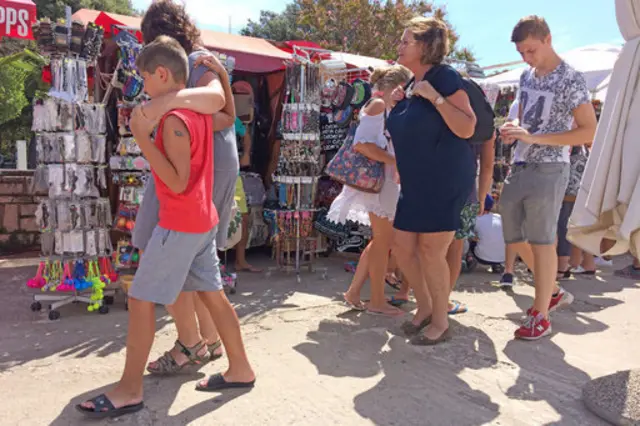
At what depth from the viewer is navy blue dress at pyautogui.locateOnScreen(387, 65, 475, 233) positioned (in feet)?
10.3

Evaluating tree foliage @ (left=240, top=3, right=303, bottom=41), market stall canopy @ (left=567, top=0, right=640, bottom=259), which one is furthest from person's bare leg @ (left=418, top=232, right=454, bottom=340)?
tree foliage @ (left=240, top=3, right=303, bottom=41)

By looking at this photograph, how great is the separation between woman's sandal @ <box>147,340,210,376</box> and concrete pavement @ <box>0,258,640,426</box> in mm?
50

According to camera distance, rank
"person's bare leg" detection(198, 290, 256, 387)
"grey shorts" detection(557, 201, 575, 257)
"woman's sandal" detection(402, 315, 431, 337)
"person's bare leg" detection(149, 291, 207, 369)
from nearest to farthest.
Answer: "person's bare leg" detection(198, 290, 256, 387) → "person's bare leg" detection(149, 291, 207, 369) → "woman's sandal" detection(402, 315, 431, 337) → "grey shorts" detection(557, 201, 575, 257)

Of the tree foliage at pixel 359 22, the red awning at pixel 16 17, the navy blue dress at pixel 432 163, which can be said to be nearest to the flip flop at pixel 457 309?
the navy blue dress at pixel 432 163

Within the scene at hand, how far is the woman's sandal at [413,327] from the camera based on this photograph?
354cm

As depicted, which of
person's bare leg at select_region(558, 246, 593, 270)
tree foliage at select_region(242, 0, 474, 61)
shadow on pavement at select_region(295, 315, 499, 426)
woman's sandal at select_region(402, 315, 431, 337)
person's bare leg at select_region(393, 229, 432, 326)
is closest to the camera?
shadow on pavement at select_region(295, 315, 499, 426)

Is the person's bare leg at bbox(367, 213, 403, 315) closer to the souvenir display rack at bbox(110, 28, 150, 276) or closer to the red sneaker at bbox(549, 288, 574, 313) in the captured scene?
the red sneaker at bbox(549, 288, 574, 313)

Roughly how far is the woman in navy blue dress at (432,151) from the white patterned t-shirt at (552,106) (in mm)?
520

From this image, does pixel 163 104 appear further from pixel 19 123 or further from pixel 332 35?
pixel 19 123

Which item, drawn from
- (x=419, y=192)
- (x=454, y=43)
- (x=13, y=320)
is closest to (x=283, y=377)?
(x=419, y=192)

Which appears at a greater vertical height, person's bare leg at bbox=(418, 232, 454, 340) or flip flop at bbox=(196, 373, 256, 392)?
person's bare leg at bbox=(418, 232, 454, 340)

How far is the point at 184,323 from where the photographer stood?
2.86 metres

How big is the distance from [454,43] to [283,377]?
59.1 ft

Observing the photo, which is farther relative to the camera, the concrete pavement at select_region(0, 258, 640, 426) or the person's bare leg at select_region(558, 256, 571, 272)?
the person's bare leg at select_region(558, 256, 571, 272)
